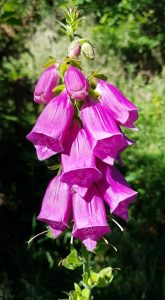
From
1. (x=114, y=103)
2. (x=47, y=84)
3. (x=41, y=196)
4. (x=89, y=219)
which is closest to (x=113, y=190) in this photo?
(x=89, y=219)

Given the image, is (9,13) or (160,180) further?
(160,180)

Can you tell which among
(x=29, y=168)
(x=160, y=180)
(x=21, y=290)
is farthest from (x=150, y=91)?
(x=21, y=290)

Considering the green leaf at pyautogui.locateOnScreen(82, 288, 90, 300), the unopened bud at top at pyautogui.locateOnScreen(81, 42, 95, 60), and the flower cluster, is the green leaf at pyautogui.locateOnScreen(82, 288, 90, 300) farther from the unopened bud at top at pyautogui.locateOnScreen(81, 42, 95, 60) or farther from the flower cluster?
the unopened bud at top at pyautogui.locateOnScreen(81, 42, 95, 60)

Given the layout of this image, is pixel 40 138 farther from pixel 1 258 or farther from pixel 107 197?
pixel 1 258

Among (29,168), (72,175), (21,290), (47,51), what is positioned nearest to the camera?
(72,175)

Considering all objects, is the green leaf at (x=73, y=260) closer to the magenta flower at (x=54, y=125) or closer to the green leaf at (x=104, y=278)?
the green leaf at (x=104, y=278)

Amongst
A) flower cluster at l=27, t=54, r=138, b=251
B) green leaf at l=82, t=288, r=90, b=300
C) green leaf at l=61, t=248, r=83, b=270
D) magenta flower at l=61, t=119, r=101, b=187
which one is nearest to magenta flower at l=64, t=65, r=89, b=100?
flower cluster at l=27, t=54, r=138, b=251

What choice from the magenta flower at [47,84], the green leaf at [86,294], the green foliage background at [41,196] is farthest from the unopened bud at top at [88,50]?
the green foliage background at [41,196]
